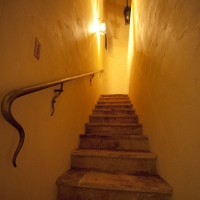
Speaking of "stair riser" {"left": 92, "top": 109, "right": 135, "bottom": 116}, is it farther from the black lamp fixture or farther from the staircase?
the black lamp fixture

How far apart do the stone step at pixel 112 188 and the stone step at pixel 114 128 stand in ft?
2.49

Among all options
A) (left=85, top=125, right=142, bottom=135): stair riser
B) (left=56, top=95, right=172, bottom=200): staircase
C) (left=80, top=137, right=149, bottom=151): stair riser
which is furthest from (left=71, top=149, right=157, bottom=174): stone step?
(left=85, top=125, right=142, bottom=135): stair riser

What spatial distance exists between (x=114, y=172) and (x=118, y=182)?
0.71ft

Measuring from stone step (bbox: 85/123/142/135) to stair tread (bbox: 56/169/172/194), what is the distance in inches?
28.3

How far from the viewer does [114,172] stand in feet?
3.98

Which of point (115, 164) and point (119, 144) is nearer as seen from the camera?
point (115, 164)

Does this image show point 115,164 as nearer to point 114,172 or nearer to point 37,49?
point 114,172

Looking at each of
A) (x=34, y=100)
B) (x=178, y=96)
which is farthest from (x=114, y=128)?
(x=34, y=100)

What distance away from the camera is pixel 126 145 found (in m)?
1.51

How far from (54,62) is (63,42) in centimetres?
32

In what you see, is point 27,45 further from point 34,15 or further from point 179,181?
point 179,181

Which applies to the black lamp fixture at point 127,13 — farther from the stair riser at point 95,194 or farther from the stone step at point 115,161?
the stair riser at point 95,194

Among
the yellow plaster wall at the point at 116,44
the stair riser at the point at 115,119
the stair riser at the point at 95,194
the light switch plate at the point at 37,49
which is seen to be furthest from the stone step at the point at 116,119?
the yellow plaster wall at the point at 116,44

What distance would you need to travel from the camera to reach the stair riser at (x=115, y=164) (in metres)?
1.21
